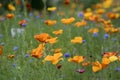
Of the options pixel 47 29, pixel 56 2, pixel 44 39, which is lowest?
pixel 56 2

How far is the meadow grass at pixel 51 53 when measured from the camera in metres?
3.29

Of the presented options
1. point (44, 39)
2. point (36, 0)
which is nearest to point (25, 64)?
point (44, 39)

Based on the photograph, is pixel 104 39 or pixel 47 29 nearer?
pixel 104 39

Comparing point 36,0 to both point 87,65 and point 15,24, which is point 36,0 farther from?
point 87,65

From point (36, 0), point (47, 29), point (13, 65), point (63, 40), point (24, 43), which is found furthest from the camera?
point (36, 0)

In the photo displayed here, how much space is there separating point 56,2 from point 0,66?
4.92m

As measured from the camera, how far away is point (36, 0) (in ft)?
25.3

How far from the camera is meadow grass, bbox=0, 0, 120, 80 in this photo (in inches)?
129

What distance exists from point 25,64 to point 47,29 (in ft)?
4.63

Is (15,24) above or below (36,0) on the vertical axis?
above

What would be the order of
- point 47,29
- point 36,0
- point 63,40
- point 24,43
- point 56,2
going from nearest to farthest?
point 24,43 → point 63,40 → point 47,29 → point 36,0 → point 56,2

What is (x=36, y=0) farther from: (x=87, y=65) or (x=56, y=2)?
(x=87, y=65)

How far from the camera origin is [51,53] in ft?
12.1

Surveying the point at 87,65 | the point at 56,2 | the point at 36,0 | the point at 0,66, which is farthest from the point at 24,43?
the point at 56,2
